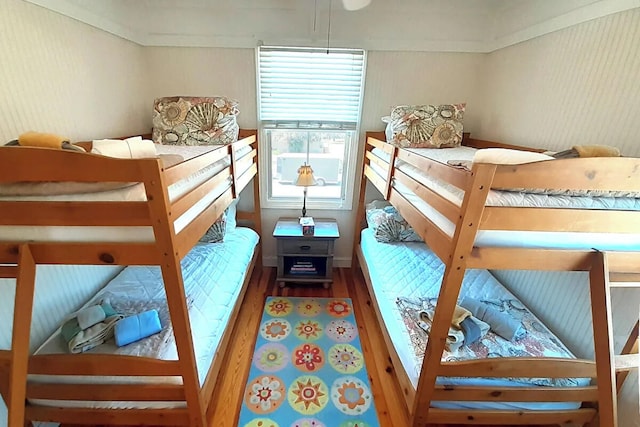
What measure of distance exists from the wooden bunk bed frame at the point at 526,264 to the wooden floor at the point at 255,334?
0.34 metres

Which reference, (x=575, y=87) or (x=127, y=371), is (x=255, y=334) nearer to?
(x=127, y=371)

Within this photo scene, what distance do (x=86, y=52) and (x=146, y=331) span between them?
1773 mm

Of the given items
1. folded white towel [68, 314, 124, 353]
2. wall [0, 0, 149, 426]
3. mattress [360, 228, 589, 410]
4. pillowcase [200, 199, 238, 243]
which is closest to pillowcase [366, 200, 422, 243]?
mattress [360, 228, 589, 410]

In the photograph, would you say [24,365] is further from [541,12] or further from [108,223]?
[541,12]

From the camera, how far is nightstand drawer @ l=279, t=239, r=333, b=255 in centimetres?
277

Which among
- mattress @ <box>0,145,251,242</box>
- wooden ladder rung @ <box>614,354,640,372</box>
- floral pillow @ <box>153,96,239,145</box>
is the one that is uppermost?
floral pillow @ <box>153,96,239,145</box>

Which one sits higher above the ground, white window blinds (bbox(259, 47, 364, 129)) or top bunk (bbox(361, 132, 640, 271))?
white window blinds (bbox(259, 47, 364, 129))

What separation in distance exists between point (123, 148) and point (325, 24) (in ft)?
7.08

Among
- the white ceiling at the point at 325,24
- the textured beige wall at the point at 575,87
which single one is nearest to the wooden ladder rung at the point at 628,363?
the textured beige wall at the point at 575,87

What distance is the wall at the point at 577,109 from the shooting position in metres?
1.47

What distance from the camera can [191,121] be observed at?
238cm

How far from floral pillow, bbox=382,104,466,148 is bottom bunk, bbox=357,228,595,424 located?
0.97 metres

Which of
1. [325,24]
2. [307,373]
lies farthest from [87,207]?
[325,24]

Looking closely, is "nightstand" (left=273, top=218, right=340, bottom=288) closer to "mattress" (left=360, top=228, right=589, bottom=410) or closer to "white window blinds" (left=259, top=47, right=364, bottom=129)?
"mattress" (left=360, top=228, right=589, bottom=410)
